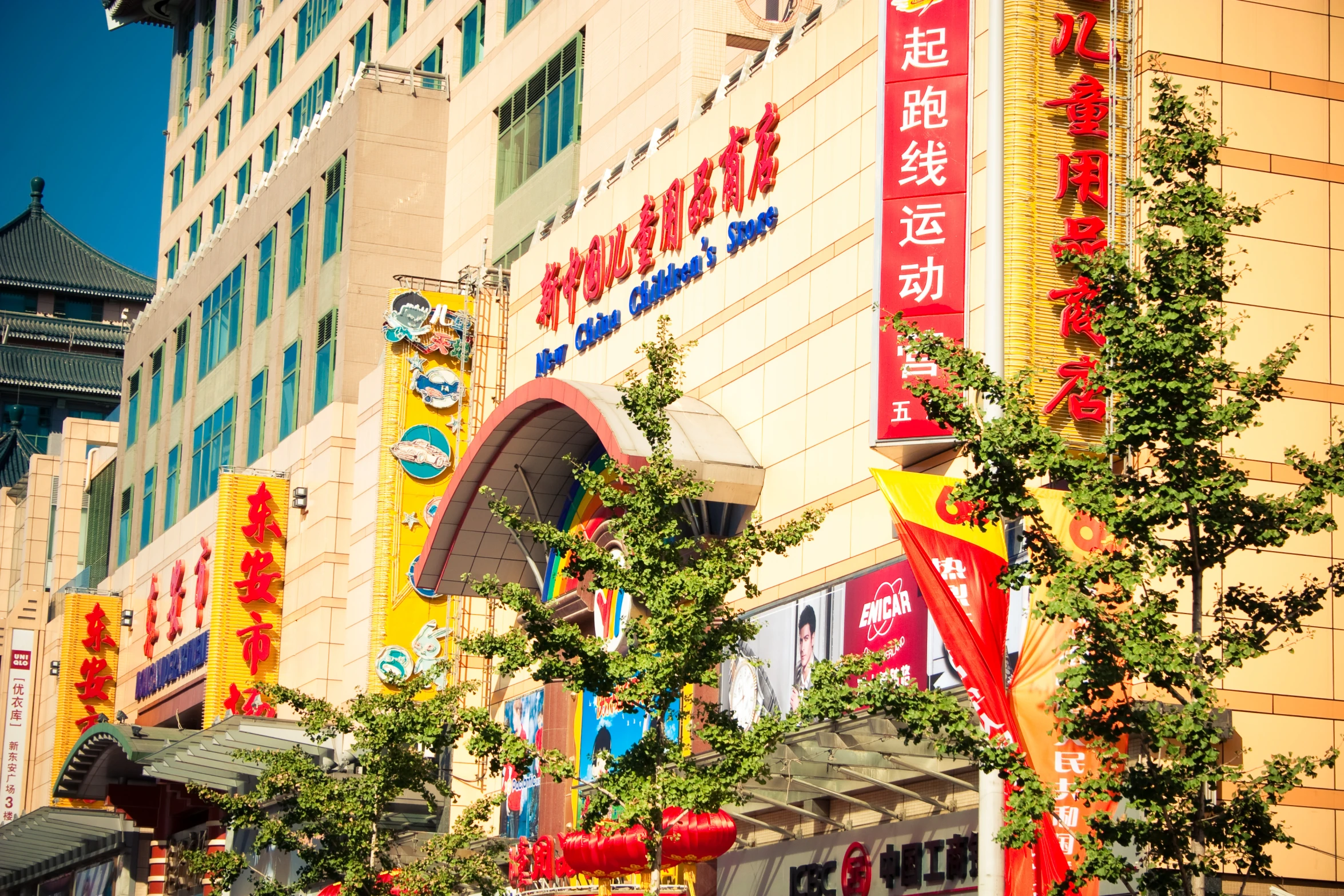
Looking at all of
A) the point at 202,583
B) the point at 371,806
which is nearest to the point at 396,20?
the point at 202,583

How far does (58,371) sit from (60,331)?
3.51 meters

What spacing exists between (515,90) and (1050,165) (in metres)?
24.1

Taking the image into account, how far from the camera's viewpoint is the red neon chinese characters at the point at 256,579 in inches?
2096

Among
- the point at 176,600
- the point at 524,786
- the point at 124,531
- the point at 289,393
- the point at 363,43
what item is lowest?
the point at 524,786

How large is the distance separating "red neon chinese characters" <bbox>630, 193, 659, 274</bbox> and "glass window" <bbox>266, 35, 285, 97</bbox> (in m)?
34.7

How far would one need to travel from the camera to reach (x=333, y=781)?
110 ft

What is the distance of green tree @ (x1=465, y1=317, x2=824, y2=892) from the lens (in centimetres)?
2120

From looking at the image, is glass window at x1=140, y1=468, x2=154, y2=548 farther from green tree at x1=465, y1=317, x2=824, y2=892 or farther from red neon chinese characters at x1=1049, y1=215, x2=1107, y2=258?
red neon chinese characters at x1=1049, y1=215, x2=1107, y2=258

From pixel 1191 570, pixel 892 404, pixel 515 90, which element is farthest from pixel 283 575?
pixel 1191 570

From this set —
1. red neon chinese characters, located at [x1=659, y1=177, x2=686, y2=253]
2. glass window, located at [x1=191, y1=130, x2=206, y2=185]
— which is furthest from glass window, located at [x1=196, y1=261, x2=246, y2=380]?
red neon chinese characters, located at [x1=659, y1=177, x2=686, y2=253]

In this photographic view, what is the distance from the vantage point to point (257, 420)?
58219mm

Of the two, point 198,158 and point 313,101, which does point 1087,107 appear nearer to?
point 313,101

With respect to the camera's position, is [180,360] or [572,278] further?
[180,360]

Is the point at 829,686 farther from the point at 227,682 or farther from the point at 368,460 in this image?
the point at 227,682
